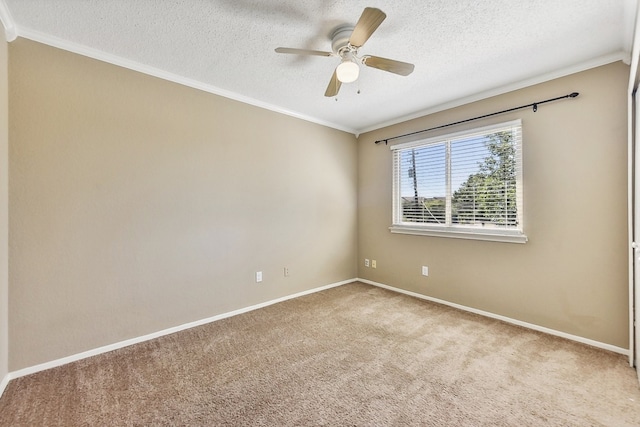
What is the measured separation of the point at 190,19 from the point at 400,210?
10.5ft

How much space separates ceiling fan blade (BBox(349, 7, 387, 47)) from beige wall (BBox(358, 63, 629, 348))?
205cm

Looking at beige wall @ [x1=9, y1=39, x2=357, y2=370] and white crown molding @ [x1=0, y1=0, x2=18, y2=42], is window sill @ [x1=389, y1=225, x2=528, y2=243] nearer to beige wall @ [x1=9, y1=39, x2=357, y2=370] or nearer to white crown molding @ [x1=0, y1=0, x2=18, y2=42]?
beige wall @ [x1=9, y1=39, x2=357, y2=370]

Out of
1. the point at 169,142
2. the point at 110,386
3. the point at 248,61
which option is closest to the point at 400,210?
the point at 248,61

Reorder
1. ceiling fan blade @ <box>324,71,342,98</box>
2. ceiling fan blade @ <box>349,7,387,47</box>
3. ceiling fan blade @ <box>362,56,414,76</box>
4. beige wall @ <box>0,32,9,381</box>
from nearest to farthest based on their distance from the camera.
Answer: ceiling fan blade @ <box>349,7,387,47</box>, beige wall @ <box>0,32,9,381</box>, ceiling fan blade @ <box>362,56,414,76</box>, ceiling fan blade @ <box>324,71,342,98</box>

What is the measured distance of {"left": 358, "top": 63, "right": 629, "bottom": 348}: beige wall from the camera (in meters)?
2.30

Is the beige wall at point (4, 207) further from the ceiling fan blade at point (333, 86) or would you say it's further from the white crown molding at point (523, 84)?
the white crown molding at point (523, 84)

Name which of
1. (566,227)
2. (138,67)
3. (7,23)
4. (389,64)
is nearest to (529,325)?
(566,227)

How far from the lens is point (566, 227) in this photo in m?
2.54

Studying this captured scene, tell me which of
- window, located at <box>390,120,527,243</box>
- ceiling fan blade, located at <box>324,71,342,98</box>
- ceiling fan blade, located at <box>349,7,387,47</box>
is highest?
ceiling fan blade, located at <box>349,7,387,47</box>

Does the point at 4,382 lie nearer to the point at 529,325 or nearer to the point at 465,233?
the point at 465,233

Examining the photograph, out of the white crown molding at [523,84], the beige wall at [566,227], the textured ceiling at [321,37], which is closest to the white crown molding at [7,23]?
the textured ceiling at [321,37]

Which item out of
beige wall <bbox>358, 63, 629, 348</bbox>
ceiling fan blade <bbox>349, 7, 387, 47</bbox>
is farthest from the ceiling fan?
beige wall <bbox>358, 63, 629, 348</bbox>

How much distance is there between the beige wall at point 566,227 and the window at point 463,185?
0.37ft

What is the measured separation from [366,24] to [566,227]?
8.29 ft
